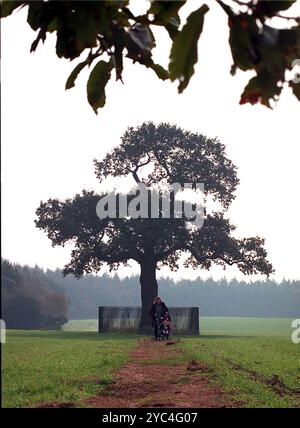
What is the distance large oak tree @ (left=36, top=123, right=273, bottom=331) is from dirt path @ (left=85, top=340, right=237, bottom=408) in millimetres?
25306

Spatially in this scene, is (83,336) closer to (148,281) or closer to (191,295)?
(148,281)

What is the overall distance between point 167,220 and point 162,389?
2828cm

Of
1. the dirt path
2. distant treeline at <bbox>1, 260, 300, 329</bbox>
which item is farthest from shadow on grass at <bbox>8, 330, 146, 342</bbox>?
distant treeline at <bbox>1, 260, 300, 329</bbox>

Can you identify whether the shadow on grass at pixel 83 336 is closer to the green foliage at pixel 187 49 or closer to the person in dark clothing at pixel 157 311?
the person in dark clothing at pixel 157 311

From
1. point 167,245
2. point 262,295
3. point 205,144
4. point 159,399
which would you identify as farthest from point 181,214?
point 262,295

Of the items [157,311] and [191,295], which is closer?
[157,311]

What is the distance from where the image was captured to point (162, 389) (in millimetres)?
9102

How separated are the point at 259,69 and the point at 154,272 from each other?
39455 mm

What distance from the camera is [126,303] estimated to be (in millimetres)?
171250

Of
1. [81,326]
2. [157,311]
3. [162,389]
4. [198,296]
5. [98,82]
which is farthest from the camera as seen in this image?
[198,296]

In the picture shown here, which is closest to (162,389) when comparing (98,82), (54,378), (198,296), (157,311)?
(54,378)

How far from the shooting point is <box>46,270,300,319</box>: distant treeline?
162 m

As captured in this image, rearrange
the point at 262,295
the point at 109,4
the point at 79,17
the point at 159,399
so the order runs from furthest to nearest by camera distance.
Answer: the point at 262,295, the point at 159,399, the point at 109,4, the point at 79,17

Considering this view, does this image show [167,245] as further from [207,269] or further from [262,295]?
[262,295]
